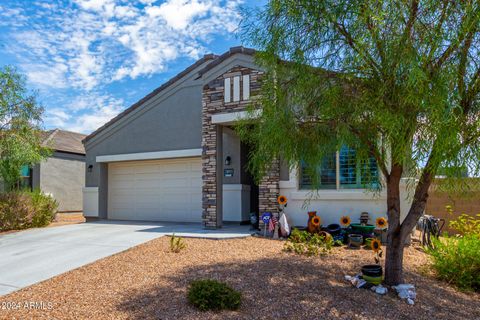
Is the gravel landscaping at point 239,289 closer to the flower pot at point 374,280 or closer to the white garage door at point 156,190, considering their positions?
the flower pot at point 374,280

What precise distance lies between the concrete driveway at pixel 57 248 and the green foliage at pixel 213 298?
298 cm

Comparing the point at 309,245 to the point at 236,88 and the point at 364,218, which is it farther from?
the point at 236,88

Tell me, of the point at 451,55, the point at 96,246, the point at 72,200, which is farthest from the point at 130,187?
the point at 451,55

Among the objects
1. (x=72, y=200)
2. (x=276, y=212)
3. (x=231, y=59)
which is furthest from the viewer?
(x=72, y=200)

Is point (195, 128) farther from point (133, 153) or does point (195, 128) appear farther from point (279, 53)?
point (279, 53)

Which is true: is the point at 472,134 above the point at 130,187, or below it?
above

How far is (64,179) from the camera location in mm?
20828

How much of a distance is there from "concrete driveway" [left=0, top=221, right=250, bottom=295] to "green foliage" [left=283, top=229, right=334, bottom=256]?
181cm

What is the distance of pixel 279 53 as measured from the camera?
5.45 m

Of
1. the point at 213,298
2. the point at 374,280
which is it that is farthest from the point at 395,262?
the point at 213,298

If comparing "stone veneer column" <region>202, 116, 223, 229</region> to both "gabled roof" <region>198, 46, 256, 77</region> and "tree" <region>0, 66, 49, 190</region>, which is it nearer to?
"gabled roof" <region>198, 46, 256, 77</region>

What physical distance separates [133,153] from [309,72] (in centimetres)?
1025

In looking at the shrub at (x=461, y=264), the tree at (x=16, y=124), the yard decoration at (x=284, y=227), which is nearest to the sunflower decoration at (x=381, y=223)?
the shrub at (x=461, y=264)

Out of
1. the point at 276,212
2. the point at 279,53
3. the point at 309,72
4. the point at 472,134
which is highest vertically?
the point at 279,53
